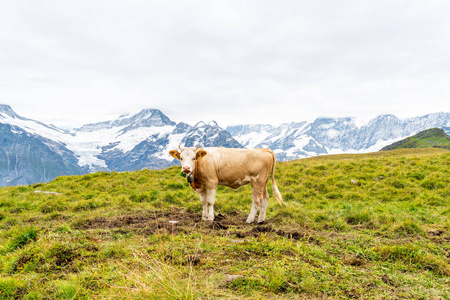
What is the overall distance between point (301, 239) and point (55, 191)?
16126 millimetres

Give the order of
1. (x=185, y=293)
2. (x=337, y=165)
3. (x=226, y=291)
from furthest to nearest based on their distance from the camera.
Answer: (x=337, y=165)
(x=226, y=291)
(x=185, y=293)

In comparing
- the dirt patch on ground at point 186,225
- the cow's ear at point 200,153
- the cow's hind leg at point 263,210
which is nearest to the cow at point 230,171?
the cow's hind leg at point 263,210

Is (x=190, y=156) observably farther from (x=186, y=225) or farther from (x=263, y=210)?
(x=263, y=210)

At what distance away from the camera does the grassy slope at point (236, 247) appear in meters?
4.60

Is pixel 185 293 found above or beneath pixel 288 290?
above

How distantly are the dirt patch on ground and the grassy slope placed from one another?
5 centimetres

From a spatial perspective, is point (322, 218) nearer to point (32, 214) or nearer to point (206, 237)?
point (206, 237)

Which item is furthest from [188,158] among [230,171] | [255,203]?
[255,203]

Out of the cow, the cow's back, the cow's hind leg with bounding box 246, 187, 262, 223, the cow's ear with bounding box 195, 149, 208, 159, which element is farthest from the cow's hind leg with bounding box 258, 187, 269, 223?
the cow's ear with bounding box 195, 149, 208, 159

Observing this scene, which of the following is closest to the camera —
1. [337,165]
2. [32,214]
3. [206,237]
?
[206,237]

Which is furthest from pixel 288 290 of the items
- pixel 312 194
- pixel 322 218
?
pixel 312 194

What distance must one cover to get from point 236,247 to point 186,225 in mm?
3034

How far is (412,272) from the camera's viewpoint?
5.55 metres

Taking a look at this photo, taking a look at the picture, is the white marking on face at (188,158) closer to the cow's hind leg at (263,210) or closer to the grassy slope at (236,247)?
the grassy slope at (236,247)
